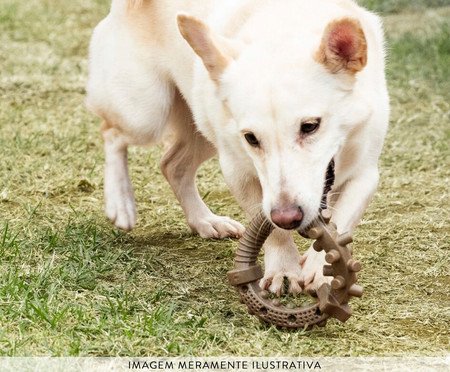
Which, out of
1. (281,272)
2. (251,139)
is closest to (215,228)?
(281,272)

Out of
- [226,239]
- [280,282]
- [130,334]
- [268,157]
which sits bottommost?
[226,239]

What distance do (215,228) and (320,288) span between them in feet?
4.45

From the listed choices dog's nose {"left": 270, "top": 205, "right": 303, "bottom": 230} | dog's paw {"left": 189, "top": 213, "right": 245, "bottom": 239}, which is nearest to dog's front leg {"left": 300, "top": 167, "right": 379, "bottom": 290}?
dog's nose {"left": 270, "top": 205, "right": 303, "bottom": 230}

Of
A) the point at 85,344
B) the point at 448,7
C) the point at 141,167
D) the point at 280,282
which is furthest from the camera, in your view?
the point at 448,7

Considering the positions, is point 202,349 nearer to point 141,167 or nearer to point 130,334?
point 130,334

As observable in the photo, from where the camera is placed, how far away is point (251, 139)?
380cm

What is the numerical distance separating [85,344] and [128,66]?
176cm

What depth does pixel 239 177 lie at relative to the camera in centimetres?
416

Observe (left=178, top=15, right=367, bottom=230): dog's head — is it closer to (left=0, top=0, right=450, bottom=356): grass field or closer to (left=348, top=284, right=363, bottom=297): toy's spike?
(left=348, top=284, right=363, bottom=297): toy's spike

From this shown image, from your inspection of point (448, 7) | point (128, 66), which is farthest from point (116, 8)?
point (448, 7)

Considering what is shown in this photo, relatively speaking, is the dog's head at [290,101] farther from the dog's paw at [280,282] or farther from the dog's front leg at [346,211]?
the dog's paw at [280,282]

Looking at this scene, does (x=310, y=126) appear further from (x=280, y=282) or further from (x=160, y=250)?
(x=160, y=250)

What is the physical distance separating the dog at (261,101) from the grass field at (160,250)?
29 centimetres

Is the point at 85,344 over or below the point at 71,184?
over
